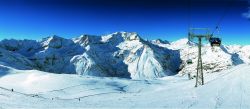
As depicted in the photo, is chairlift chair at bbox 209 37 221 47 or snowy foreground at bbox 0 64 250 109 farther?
chairlift chair at bbox 209 37 221 47

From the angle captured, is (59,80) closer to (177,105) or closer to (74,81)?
(74,81)

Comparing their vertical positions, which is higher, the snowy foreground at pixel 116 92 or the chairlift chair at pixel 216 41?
the chairlift chair at pixel 216 41

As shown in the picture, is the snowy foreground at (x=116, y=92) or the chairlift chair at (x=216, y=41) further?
the chairlift chair at (x=216, y=41)

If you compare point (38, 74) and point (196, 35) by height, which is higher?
point (196, 35)

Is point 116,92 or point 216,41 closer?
point 216,41

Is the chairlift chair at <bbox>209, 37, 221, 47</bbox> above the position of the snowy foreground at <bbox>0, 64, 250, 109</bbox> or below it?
above

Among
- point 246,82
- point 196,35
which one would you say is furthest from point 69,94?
point 246,82

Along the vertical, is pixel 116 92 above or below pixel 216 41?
below

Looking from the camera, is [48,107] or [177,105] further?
[177,105]
